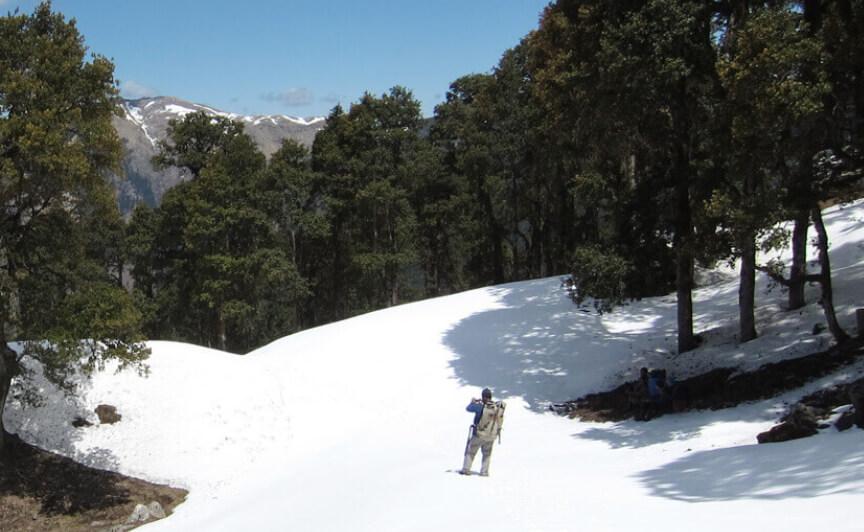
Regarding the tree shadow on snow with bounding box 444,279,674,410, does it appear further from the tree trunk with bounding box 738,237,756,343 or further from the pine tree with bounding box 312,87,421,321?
the pine tree with bounding box 312,87,421,321

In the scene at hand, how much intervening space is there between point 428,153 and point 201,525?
31953 millimetres

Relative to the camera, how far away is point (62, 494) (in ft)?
47.5

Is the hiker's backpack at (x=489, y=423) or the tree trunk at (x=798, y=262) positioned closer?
the hiker's backpack at (x=489, y=423)

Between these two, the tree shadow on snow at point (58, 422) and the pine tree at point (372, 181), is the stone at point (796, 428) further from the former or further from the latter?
the pine tree at point (372, 181)

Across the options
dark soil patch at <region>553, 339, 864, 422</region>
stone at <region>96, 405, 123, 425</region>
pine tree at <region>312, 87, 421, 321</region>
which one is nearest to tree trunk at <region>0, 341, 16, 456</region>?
stone at <region>96, 405, 123, 425</region>

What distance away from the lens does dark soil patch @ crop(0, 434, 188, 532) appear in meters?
13.5

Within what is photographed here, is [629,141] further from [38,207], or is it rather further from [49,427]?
[49,427]

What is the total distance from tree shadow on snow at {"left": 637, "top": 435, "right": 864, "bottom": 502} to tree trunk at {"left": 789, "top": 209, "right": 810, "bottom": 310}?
6.41 meters

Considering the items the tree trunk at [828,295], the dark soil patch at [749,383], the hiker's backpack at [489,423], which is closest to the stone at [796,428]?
the dark soil patch at [749,383]

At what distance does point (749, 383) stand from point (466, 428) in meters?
6.52

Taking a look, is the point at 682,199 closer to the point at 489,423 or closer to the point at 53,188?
the point at 489,423

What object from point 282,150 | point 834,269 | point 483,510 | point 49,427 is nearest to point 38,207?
point 49,427

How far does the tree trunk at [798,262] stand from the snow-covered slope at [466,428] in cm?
55

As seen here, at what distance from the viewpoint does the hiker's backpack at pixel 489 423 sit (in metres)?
11.2
